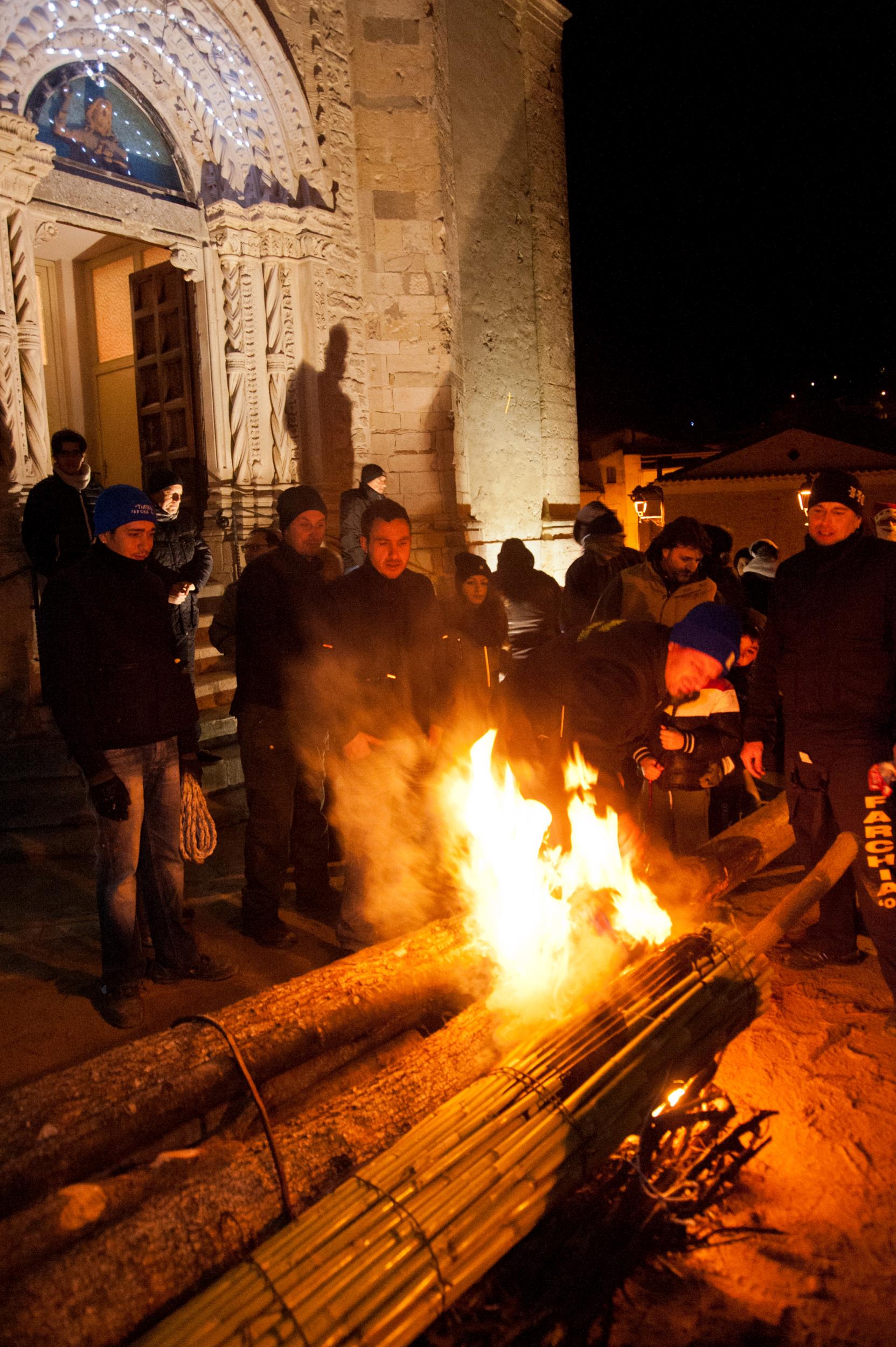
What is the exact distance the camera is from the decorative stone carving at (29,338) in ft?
24.3

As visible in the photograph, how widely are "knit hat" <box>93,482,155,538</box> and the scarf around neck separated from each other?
2.14 meters

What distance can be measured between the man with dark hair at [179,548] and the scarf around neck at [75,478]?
39 centimetres

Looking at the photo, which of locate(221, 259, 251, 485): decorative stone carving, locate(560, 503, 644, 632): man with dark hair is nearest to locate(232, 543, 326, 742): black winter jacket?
locate(560, 503, 644, 632): man with dark hair

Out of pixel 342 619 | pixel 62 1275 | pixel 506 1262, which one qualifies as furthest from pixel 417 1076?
pixel 342 619

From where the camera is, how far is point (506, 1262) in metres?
2.43

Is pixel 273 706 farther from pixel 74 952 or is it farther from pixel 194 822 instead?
pixel 74 952

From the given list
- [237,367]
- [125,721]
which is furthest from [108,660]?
[237,367]

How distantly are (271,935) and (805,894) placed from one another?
2470 millimetres

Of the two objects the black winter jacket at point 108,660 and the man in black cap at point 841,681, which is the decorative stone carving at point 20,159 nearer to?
the black winter jacket at point 108,660

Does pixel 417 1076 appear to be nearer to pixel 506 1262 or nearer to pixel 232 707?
pixel 506 1262

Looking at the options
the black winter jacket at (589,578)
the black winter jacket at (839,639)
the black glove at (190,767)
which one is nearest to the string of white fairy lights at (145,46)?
the black winter jacket at (589,578)

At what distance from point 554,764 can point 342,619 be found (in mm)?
1390

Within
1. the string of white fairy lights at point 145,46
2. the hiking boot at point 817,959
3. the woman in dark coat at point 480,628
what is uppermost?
the string of white fairy lights at point 145,46

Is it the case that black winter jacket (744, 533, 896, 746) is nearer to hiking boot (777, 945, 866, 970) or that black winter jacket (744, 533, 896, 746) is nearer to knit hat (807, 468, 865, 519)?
knit hat (807, 468, 865, 519)
